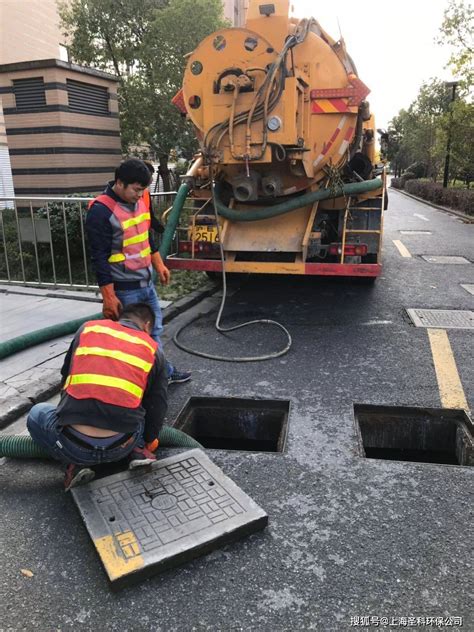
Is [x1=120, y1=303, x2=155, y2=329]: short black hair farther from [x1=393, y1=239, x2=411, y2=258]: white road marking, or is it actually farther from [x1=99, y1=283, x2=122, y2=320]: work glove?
[x1=393, y1=239, x2=411, y2=258]: white road marking

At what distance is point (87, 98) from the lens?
10203 millimetres

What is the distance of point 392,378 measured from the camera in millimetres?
4004

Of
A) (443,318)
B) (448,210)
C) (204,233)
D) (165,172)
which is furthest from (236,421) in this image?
(448,210)

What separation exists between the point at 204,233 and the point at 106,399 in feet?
12.4

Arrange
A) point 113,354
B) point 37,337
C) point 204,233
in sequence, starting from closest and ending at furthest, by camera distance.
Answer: point 113,354 → point 37,337 → point 204,233

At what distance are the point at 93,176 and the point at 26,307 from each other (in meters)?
5.41

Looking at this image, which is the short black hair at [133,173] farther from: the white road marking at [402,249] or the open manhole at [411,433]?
the white road marking at [402,249]

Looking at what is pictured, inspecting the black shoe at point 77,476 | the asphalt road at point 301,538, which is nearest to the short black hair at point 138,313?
the black shoe at point 77,476

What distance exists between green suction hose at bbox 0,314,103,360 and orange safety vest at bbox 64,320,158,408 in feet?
6.82

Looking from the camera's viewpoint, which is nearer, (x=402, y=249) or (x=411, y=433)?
(x=411, y=433)

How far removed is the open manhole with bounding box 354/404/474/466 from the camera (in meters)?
3.39

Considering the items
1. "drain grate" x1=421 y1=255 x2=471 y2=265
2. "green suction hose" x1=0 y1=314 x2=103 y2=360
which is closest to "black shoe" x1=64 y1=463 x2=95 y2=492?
"green suction hose" x1=0 y1=314 x2=103 y2=360

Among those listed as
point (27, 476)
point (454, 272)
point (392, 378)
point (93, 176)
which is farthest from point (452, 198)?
point (27, 476)

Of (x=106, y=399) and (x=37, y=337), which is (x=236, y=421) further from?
(x=37, y=337)
